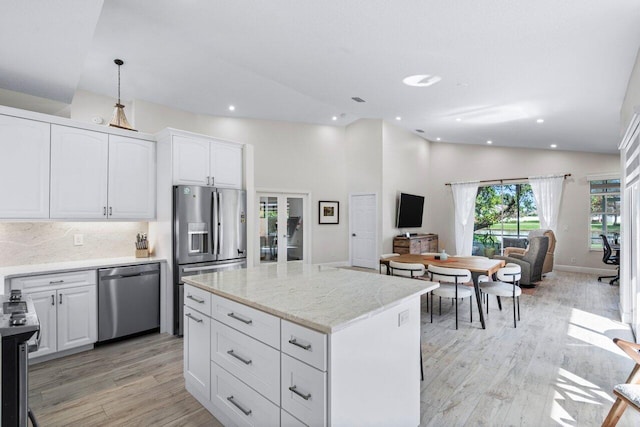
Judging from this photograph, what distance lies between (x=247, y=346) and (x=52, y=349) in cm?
241

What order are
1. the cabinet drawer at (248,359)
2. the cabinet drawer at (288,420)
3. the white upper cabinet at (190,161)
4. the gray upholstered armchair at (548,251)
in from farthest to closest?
the gray upholstered armchair at (548,251), the white upper cabinet at (190,161), the cabinet drawer at (248,359), the cabinet drawer at (288,420)

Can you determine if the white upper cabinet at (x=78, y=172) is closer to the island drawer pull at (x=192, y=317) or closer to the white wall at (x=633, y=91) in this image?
the island drawer pull at (x=192, y=317)

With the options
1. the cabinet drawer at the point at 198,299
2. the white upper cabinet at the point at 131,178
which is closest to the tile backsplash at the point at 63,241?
the white upper cabinet at the point at 131,178

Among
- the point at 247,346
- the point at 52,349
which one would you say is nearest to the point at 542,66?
the point at 247,346

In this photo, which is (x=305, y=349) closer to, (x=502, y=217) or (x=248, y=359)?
(x=248, y=359)

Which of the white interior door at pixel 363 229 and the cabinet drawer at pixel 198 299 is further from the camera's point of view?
the white interior door at pixel 363 229

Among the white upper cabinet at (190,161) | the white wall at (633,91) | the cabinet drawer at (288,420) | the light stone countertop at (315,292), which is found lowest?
the cabinet drawer at (288,420)

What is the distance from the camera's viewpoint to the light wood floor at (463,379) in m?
2.12

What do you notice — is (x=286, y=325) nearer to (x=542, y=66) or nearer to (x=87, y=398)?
(x=87, y=398)

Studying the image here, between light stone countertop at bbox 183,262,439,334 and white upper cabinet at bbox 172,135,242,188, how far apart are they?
1724 millimetres

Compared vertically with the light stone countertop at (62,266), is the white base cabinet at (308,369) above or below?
below

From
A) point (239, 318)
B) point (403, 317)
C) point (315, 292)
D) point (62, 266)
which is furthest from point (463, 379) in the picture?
point (62, 266)

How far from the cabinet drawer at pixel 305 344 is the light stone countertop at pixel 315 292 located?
0.03 m

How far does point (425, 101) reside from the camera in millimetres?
5105
